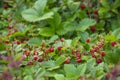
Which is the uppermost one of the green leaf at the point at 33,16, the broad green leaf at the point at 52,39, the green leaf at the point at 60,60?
the green leaf at the point at 33,16

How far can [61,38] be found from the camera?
289cm

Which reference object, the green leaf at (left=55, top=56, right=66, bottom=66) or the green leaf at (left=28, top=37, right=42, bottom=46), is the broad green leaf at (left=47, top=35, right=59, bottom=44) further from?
the green leaf at (left=55, top=56, right=66, bottom=66)

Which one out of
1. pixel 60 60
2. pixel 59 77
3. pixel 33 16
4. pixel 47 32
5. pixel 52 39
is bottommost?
pixel 59 77

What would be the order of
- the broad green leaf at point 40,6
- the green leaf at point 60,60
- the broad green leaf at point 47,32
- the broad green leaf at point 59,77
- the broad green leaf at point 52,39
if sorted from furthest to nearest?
the broad green leaf at point 40,6 → the broad green leaf at point 47,32 → the broad green leaf at point 52,39 → the green leaf at point 60,60 → the broad green leaf at point 59,77

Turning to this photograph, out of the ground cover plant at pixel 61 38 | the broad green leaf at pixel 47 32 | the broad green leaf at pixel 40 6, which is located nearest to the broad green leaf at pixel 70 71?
the ground cover plant at pixel 61 38

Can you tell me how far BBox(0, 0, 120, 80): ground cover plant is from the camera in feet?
7.16

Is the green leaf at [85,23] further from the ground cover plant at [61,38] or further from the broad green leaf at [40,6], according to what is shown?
the broad green leaf at [40,6]

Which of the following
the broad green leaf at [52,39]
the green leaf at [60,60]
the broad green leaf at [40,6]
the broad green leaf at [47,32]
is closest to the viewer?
the green leaf at [60,60]

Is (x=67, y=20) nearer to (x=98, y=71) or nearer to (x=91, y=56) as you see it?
(x=91, y=56)

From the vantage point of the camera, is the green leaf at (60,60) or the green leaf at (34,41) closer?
the green leaf at (60,60)

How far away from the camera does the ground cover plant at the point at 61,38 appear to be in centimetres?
218

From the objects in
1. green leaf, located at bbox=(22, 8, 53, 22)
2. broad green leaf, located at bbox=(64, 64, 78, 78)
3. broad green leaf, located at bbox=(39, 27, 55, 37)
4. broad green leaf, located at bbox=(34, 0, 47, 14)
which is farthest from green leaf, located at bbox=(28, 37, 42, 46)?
broad green leaf, located at bbox=(64, 64, 78, 78)

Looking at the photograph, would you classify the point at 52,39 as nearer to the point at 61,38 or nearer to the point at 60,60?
the point at 61,38

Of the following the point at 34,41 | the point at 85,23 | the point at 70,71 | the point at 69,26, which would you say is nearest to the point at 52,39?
the point at 34,41
